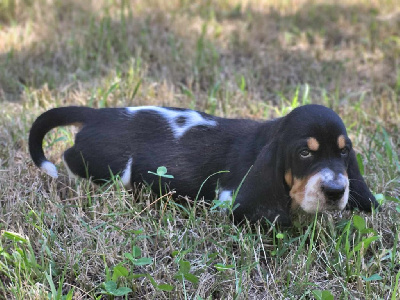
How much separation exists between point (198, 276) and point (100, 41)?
4372 millimetres

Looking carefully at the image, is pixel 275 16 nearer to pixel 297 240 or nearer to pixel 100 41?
pixel 100 41

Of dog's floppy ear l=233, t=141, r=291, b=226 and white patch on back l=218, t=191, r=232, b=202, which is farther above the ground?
dog's floppy ear l=233, t=141, r=291, b=226

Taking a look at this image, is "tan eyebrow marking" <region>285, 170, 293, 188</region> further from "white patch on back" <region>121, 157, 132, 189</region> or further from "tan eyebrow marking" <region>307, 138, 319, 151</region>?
"white patch on back" <region>121, 157, 132, 189</region>

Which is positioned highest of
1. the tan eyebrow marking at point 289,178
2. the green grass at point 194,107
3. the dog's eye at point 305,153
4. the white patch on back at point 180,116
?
the dog's eye at point 305,153

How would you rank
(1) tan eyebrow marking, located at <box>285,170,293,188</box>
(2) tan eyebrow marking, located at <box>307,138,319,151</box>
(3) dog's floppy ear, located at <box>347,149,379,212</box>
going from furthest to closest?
(3) dog's floppy ear, located at <box>347,149,379,212</box>, (1) tan eyebrow marking, located at <box>285,170,293,188</box>, (2) tan eyebrow marking, located at <box>307,138,319,151</box>

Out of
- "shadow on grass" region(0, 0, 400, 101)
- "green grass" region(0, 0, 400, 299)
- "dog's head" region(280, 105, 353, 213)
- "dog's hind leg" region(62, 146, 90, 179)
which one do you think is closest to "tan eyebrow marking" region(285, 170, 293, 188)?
"dog's head" region(280, 105, 353, 213)

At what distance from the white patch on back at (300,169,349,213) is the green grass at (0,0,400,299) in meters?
0.20

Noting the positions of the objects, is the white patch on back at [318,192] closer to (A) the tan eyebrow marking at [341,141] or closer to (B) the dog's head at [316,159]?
(B) the dog's head at [316,159]

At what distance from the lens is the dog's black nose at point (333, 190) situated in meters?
3.36

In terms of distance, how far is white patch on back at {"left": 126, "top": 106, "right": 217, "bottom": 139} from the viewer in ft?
13.9

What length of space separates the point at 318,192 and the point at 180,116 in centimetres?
128

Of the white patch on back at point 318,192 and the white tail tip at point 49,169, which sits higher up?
the white patch on back at point 318,192

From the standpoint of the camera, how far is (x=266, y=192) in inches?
143

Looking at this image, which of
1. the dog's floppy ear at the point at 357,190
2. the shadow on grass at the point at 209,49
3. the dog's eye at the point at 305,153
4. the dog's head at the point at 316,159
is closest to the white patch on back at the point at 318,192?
the dog's head at the point at 316,159
